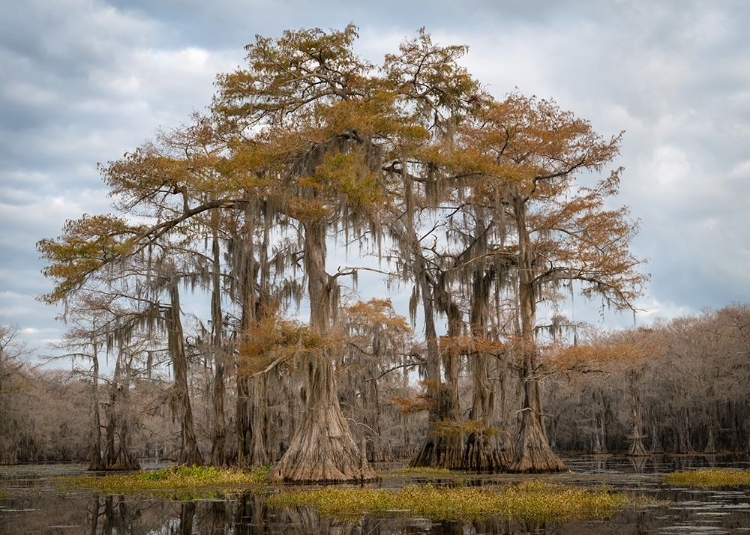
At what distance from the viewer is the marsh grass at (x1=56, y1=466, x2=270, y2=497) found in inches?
871

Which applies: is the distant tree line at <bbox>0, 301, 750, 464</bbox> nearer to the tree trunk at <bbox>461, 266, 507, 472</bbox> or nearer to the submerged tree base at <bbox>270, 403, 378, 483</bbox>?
the tree trunk at <bbox>461, 266, 507, 472</bbox>

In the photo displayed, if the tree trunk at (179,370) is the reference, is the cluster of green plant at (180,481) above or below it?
below

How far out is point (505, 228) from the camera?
2927cm

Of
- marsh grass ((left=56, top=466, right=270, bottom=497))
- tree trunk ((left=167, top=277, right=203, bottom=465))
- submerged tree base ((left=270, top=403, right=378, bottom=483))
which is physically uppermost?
tree trunk ((left=167, top=277, right=203, bottom=465))

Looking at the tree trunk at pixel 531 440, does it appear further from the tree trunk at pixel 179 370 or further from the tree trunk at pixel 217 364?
the tree trunk at pixel 179 370

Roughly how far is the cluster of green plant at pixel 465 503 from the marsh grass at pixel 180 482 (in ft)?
20.0

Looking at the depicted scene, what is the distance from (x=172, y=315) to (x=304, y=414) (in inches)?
461

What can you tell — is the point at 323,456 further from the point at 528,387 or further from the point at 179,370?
the point at 179,370

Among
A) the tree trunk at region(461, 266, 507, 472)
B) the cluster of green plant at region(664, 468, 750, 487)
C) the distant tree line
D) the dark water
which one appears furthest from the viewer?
the distant tree line

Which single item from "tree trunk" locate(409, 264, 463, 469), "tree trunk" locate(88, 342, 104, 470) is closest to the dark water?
"tree trunk" locate(409, 264, 463, 469)

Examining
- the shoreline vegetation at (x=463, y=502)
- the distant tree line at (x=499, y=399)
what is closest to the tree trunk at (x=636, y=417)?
the distant tree line at (x=499, y=399)

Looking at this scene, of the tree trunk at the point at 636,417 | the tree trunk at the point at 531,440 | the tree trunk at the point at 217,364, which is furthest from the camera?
the tree trunk at the point at 636,417

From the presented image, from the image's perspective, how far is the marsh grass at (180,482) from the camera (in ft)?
72.6

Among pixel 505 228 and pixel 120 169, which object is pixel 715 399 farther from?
pixel 120 169
